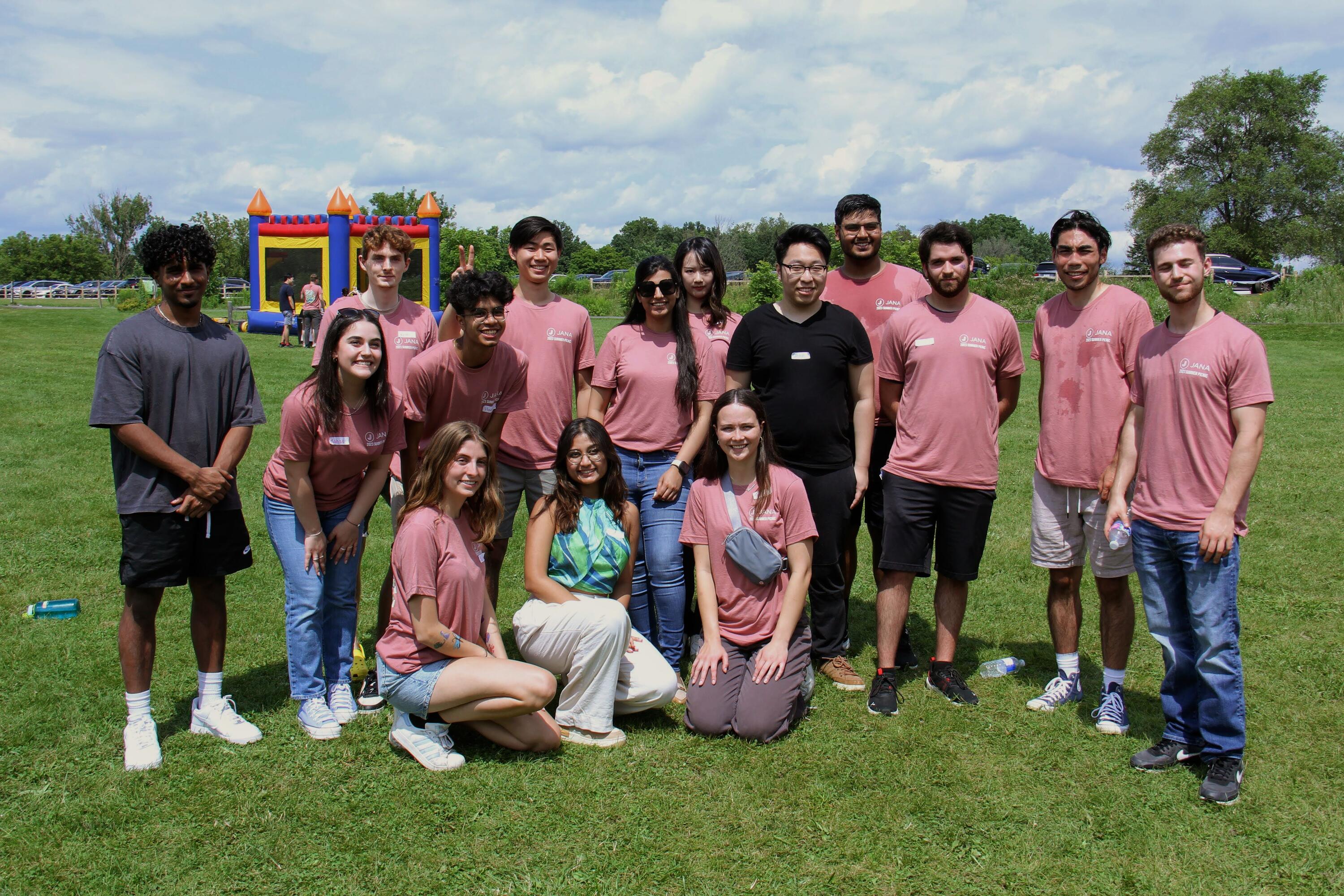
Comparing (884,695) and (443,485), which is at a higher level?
(443,485)

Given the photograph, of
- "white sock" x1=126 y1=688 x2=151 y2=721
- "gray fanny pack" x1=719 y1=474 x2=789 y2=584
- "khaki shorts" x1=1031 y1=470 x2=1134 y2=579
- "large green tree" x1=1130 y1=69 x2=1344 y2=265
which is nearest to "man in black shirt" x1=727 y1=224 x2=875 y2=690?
"gray fanny pack" x1=719 y1=474 x2=789 y2=584

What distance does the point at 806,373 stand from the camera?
4.54 meters

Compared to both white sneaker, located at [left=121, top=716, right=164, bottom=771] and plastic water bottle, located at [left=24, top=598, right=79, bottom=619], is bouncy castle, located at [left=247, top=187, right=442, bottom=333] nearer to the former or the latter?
plastic water bottle, located at [left=24, top=598, right=79, bottom=619]

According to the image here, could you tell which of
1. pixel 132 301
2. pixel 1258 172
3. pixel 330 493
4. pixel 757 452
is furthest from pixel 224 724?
pixel 1258 172

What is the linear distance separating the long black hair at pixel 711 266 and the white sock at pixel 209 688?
2756mm

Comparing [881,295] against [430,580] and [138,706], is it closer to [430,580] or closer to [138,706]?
[430,580]

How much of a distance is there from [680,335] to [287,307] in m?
18.3

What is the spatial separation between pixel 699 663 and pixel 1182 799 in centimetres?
194

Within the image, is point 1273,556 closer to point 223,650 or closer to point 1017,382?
A: point 1017,382

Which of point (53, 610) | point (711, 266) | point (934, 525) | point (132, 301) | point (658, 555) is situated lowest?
point (53, 610)

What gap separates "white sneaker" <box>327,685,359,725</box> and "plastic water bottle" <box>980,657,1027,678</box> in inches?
120

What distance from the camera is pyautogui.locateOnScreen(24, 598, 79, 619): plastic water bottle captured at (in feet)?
18.0

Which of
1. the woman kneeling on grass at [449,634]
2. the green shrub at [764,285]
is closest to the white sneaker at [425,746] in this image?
the woman kneeling on grass at [449,634]

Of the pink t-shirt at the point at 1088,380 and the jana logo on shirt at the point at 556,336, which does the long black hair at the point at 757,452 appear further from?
the pink t-shirt at the point at 1088,380
